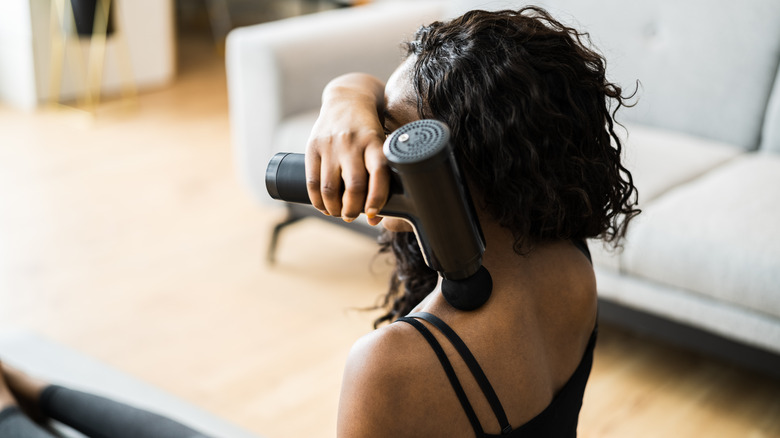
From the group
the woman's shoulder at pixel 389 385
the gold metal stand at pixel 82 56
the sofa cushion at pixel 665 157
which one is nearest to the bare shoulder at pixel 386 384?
the woman's shoulder at pixel 389 385

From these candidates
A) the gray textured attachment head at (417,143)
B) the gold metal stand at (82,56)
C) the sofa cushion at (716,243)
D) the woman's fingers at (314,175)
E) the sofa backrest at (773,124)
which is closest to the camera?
the gray textured attachment head at (417,143)

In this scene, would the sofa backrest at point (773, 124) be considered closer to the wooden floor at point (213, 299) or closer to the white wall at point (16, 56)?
the wooden floor at point (213, 299)

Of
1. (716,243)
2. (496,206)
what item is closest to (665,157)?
(716,243)

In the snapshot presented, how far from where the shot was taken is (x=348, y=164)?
62 cm

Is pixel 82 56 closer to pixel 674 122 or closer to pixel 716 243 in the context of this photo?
pixel 674 122

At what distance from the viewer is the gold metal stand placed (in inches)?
149

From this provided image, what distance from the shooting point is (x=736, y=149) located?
2213 mm

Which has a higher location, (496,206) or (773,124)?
(496,206)

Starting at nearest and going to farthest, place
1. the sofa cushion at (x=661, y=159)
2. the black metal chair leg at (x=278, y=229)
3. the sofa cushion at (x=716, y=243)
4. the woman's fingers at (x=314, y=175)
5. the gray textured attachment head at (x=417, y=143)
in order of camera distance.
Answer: the gray textured attachment head at (x=417, y=143)
the woman's fingers at (x=314, y=175)
the sofa cushion at (x=716, y=243)
the sofa cushion at (x=661, y=159)
the black metal chair leg at (x=278, y=229)

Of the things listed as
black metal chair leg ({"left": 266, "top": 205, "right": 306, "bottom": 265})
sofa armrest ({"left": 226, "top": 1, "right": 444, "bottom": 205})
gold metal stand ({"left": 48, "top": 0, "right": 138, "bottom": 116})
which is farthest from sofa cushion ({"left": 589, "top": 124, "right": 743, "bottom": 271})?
gold metal stand ({"left": 48, "top": 0, "right": 138, "bottom": 116})

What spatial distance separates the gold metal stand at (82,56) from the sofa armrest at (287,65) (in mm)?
1584

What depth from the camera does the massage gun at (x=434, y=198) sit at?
1.78 ft

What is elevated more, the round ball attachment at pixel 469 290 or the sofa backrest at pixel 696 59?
the round ball attachment at pixel 469 290

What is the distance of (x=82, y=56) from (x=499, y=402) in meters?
3.88
